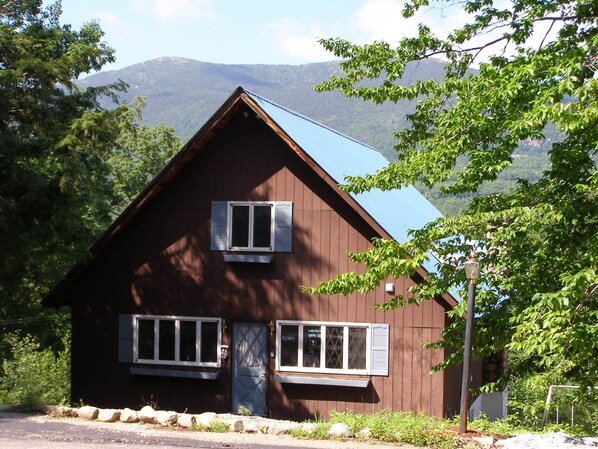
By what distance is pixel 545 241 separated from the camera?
39.9 ft

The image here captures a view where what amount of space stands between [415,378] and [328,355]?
1.85 metres

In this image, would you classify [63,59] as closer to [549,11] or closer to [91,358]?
[91,358]

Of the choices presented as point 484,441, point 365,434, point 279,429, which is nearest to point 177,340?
point 279,429

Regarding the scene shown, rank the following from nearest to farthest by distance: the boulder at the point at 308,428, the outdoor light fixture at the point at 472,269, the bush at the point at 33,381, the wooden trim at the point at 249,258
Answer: the outdoor light fixture at the point at 472,269 → the boulder at the point at 308,428 → the bush at the point at 33,381 → the wooden trim at the point at 249,258

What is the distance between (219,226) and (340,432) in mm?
6820

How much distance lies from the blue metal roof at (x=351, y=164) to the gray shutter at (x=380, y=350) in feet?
5.25

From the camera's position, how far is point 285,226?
55.9 feet

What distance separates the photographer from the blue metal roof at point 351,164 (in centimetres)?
1669

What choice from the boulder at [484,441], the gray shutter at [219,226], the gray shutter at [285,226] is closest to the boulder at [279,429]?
the boulder at [484,441]

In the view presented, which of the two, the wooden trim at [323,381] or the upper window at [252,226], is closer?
the wooden trim at [323,381]

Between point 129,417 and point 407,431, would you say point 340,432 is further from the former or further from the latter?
point 129,417

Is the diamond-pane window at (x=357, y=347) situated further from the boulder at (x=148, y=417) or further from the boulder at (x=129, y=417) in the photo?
the boulder at (x=129, y=417)

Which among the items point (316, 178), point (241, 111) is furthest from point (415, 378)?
point (241, 111)

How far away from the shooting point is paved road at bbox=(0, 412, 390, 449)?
11188 mm
